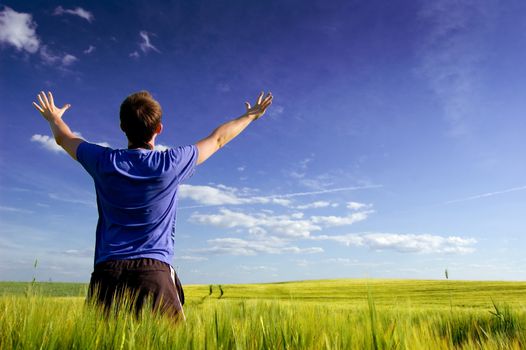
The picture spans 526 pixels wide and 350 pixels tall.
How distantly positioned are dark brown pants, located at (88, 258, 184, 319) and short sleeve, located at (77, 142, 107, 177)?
65 centimetres

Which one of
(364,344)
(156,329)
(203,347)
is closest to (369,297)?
(364,344)

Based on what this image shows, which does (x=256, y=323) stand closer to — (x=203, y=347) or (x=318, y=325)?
(x=318, y=325)

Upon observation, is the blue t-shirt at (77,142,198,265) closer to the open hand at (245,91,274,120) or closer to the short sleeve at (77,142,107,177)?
the short sleeve at (77,142,107,177)

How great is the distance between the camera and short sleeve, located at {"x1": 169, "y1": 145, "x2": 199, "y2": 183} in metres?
2.67

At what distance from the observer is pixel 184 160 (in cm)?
271

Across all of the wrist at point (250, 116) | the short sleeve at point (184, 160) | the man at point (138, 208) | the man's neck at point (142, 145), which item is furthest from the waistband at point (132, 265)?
the wrist at point (250, 116)

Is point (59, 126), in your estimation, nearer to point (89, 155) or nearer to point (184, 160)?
point (89, 155)

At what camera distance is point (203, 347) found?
1.50m

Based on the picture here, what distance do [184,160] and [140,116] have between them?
399mm

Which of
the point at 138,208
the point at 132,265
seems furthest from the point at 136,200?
the point at 132,265

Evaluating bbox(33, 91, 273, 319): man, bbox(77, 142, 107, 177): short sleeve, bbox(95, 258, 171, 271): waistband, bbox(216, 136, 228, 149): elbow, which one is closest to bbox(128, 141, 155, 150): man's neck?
bbox(33, 91, 273, 319): man

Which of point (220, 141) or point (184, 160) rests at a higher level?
point (220, 141)

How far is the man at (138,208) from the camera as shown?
2.47 m

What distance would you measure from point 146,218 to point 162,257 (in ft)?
0.88
